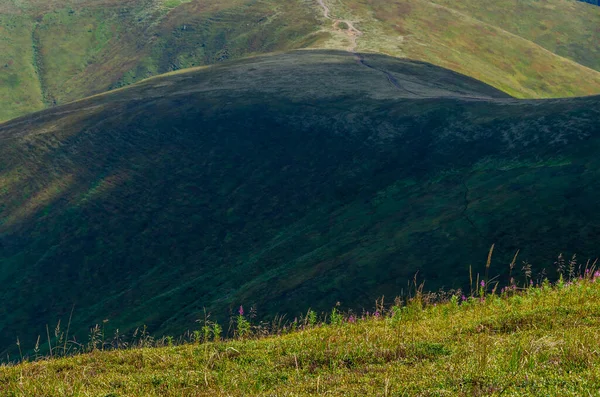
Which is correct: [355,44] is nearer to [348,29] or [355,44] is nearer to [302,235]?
[348,29]

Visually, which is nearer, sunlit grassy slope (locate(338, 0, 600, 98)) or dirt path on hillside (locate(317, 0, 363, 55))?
dirt path on hillside (locate(317, 0, 363, 55))

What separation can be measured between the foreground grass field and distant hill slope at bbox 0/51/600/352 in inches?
589

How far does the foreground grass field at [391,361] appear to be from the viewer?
9.12m

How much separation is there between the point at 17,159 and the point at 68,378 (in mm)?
80123

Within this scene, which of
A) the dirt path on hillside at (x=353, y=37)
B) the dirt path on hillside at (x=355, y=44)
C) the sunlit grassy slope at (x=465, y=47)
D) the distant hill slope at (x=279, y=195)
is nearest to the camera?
the distant hill slope at (x=279, y=195)

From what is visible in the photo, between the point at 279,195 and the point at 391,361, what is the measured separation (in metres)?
50.9

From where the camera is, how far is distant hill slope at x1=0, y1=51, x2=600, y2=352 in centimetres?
3706

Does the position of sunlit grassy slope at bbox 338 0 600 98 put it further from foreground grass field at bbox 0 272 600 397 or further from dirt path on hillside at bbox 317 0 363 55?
foreground grass field at bbox 0 272 600 397

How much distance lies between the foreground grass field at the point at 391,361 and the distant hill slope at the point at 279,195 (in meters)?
15.0

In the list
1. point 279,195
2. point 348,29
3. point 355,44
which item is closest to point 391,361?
point 279,195

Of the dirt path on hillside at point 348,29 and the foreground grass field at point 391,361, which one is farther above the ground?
the foreground grass field at point 391,361

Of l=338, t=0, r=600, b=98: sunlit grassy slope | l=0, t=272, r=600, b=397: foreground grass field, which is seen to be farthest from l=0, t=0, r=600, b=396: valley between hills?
l=338, t=0, r=600, b=98: sunlit grassy slope

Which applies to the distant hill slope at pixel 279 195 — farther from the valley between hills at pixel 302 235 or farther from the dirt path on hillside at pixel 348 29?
the dirt path on hillside at pixel 348 29

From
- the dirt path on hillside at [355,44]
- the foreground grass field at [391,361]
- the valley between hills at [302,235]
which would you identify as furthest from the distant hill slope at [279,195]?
the foreground grass field at [391,361]
